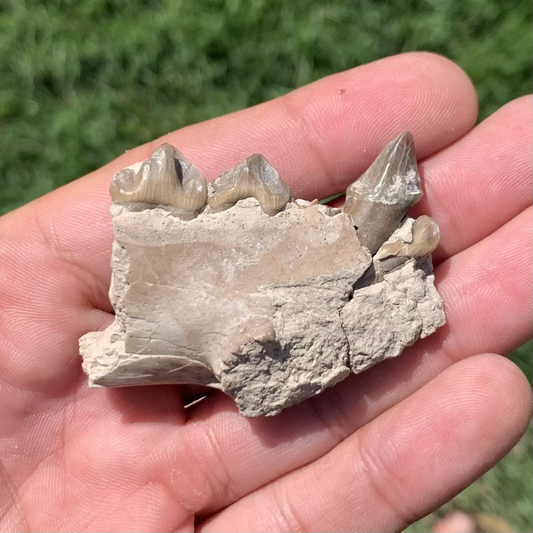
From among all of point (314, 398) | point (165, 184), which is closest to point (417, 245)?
point (314, 398)

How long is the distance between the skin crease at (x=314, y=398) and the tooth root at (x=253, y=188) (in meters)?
0.32

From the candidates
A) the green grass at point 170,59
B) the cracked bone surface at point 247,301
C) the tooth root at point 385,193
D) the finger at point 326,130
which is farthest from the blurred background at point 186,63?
the cracked bone surface at point 247,301

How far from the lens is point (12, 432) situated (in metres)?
2.46

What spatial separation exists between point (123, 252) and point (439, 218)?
1244 mm

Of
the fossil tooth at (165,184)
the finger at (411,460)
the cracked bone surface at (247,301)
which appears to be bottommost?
the finger at (411,460)

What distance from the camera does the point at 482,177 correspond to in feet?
8.58

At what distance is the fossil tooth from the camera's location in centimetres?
221

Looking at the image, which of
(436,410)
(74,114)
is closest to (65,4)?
(74,114)

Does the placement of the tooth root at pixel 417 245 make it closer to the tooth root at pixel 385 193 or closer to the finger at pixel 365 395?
the tooth root at pixel 385 193

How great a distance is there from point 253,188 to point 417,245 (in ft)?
2.05

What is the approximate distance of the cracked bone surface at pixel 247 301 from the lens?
7.24 feet

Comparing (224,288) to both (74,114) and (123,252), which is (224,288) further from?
(74,114)

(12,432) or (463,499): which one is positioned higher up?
(12,432)

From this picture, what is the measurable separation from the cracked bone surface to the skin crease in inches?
9.1
